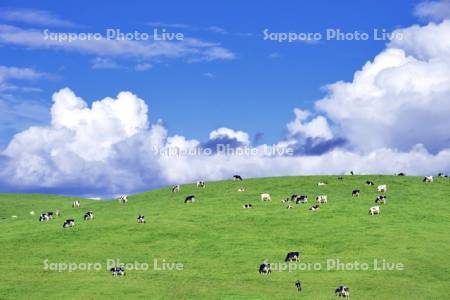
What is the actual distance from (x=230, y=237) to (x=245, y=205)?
12086 millimetres

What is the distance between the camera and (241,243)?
60.6 meters

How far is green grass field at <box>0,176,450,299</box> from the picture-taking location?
47406 mm

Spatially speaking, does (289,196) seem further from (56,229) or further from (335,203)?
(56,229)

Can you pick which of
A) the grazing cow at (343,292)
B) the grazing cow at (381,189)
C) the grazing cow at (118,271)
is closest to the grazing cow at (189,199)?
the grazing cow at (381,189)

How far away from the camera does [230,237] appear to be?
206 ft

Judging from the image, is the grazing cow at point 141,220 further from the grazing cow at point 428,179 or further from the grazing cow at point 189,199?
the grazing cow at point 428,179

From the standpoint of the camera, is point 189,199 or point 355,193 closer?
point 355,193

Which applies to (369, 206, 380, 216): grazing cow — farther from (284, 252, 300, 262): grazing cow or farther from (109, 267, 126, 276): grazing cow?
(109, 267, 126, 276): grazing cow

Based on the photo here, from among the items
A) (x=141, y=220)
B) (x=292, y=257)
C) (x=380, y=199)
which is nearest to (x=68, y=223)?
(x=141, y=220)

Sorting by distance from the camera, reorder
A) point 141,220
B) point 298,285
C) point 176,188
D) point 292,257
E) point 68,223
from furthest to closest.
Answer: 1. point 176,188
2. point 68,223
3. point 141,220
4. point 292,257
5. point 298,285

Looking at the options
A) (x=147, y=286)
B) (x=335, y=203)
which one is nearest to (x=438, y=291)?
(x=147, y=286)

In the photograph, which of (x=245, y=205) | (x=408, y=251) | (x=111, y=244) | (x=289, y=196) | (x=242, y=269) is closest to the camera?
(x=242, y=269)

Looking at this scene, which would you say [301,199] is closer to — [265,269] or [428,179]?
[428,179]

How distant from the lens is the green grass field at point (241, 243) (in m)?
47.4
